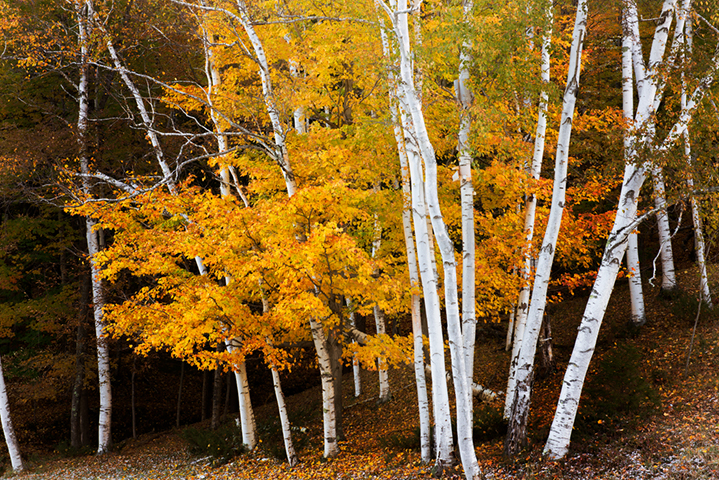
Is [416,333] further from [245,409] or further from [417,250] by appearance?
[245,409]

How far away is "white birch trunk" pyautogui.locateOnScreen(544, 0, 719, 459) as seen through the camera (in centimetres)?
620

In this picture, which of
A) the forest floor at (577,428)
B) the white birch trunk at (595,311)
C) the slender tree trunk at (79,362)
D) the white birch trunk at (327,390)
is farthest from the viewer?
the slender tree trunk at (79,362)

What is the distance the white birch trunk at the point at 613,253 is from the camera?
620cm

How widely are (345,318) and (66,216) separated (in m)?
11.7

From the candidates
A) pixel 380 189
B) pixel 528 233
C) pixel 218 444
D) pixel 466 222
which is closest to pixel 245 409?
pixel 218 444

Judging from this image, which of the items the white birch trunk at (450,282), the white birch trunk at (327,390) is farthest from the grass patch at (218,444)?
the white birch trunk at (450,282)

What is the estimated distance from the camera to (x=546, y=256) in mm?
6855

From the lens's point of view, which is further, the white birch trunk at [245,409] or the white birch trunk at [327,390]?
the white birch trunk at [245,409]

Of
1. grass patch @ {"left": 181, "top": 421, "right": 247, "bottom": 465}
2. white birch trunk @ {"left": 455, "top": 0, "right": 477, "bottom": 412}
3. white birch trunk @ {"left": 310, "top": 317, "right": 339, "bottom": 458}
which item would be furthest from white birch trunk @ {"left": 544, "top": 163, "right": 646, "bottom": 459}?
grass patch @ {"left": 181, "top": 421, "right": 247, "bottom": 465}

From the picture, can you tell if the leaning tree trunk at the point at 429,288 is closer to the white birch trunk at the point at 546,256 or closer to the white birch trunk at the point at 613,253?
the white birch trunk at the point at 546,256

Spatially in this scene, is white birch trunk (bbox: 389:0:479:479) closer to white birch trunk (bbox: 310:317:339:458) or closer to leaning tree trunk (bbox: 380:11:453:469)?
leaning tree trunk (bbox: 380:11:453:469)

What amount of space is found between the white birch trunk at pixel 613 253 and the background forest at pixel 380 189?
0.03 metres

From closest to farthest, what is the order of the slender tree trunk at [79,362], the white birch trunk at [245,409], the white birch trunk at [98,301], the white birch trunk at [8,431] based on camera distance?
the white birch trunk at [245,409]
the white birch trunk at [8,431]
the white birch trunk at [98,301]
the slender tree trunk at [79,362]

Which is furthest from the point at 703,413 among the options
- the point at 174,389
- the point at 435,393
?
the point at 174,389
